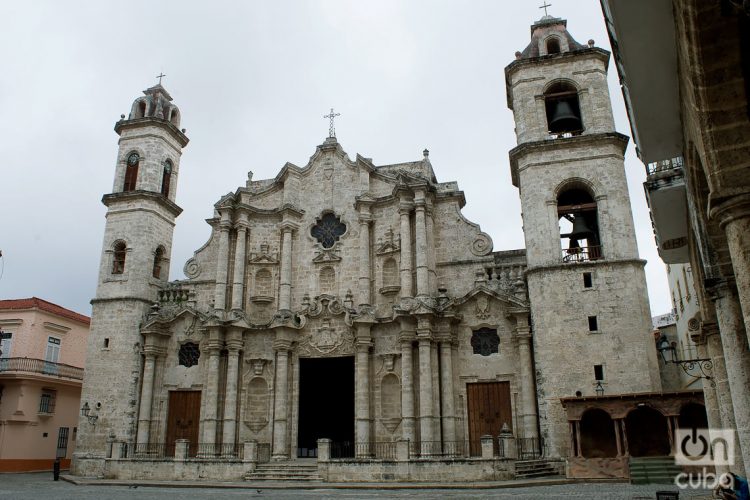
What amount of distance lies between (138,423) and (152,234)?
767 centimetres

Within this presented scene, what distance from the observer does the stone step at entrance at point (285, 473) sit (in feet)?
64.9

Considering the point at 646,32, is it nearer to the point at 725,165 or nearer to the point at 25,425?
the point at 725,165

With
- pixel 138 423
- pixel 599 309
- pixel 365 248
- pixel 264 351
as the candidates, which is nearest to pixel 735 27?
pixel 599 309

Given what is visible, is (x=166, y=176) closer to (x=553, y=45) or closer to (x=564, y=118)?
(x=564, y=118)

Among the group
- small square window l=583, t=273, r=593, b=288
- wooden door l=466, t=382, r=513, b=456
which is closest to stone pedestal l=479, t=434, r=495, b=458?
wooden door l=466, t=382, r=513, b=456

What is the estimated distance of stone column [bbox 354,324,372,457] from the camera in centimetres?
2190

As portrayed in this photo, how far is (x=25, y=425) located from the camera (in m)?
27.7

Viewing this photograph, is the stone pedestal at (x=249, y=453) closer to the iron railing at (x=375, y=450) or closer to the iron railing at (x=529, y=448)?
the iron railing at (x=375, y=450)

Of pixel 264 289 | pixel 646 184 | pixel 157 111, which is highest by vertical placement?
pixel 157 111

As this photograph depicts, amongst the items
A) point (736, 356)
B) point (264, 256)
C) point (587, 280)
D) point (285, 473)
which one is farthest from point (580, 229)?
point (736, 356)

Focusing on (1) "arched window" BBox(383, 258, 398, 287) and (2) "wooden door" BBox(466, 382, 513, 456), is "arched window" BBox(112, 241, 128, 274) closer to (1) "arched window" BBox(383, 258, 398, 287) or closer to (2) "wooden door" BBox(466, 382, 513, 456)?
(1) "arched window" BBox(383, 258, 398, 287)

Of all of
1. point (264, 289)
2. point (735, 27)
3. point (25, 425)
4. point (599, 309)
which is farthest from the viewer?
point (25, 425)

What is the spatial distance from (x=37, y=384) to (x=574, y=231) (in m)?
24.0

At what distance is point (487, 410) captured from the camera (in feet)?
71.7
